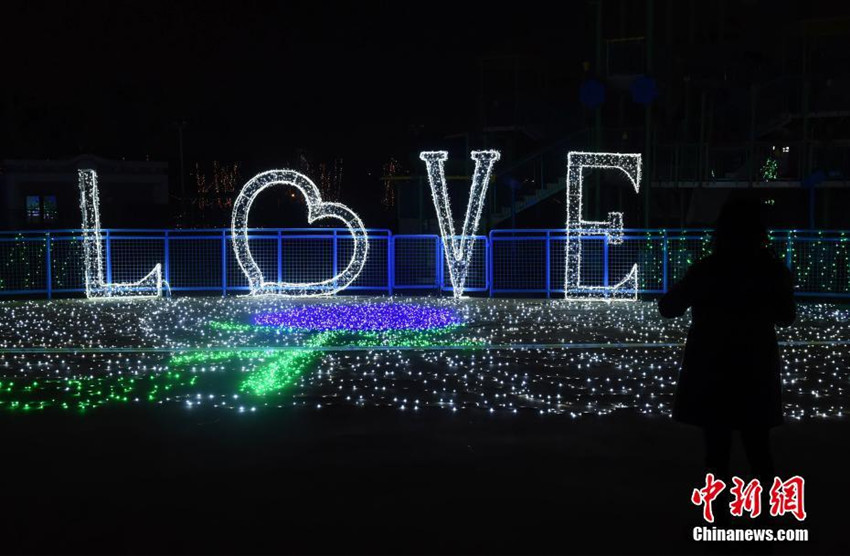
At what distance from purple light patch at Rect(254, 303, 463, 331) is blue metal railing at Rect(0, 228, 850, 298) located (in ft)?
7.77

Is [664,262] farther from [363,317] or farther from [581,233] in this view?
[363,317]

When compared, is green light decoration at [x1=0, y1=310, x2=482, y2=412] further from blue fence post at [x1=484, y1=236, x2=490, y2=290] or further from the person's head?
blue fence post at [x1=484, y1=236, x2=490, y2=290]

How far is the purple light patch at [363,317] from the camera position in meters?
17.4

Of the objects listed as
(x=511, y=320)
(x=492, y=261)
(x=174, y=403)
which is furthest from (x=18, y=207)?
(x=174, y=403)

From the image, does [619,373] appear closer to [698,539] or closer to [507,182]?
[698,539]

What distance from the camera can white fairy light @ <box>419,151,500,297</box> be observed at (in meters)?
22.3

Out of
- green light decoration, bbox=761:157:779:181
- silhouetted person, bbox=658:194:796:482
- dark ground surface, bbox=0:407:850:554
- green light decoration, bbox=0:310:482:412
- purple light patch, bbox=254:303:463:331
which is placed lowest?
dark ground surface, bbox=0:407:850:554

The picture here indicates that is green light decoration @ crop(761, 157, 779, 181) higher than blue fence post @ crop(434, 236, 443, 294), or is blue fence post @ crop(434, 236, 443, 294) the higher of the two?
green light decoration @ crop(761, 157, 779, 181)

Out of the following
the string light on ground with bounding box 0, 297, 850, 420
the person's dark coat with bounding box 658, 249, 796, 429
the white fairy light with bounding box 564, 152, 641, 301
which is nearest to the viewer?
the person's dark coat with bounding box 658, 249, 796, 429

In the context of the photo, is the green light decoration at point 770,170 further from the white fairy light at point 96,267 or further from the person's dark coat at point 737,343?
the person's dark coat at point 737,343

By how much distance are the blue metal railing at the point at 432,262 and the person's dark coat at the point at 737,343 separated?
52.5ft

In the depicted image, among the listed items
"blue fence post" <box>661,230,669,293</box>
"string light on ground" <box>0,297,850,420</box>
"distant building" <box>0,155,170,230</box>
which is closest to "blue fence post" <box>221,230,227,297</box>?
"string light on ground" <box>0,297,850,420</box>

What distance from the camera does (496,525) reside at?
6.09 meters

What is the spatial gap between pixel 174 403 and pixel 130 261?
52.6 ft
